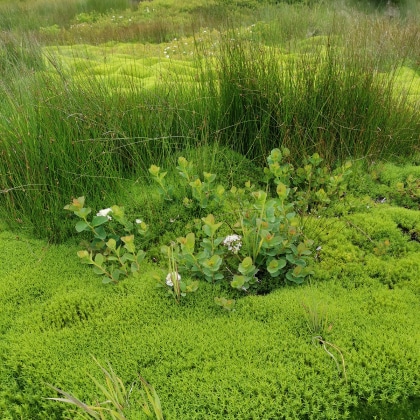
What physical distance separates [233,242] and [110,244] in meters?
0.67

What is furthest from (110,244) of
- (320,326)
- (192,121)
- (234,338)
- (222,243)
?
(192,121)

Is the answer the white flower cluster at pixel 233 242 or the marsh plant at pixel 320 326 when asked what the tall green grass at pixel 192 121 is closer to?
the white flower cluster at pixel 233 242

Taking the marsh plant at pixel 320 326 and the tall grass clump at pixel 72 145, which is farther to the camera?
the tall grass clump at pixel 72 145

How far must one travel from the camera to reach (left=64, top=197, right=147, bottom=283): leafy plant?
2.29 m

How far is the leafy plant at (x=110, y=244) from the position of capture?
229 centimetres

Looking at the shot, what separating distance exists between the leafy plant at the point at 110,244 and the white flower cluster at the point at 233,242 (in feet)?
1.54

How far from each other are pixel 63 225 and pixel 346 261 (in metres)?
1.78

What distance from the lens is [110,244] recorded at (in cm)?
228

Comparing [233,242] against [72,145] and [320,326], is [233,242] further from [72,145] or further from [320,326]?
→ [72,145]

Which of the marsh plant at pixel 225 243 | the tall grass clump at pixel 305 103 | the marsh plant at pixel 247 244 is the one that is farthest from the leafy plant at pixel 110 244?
the tall grass clump at pixel 305 103

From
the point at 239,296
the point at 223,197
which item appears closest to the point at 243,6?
the point at 223,197

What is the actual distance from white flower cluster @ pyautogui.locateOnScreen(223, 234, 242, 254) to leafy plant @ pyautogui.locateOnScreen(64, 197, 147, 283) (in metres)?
0.47

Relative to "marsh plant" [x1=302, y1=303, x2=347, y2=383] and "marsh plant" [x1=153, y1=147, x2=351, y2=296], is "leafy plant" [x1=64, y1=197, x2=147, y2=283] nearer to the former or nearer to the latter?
"marsh plant" [x1=153, y1=147, x2=351, y2=296]

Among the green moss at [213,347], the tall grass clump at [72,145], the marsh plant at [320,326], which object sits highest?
the tall grass clump at [72,145]
